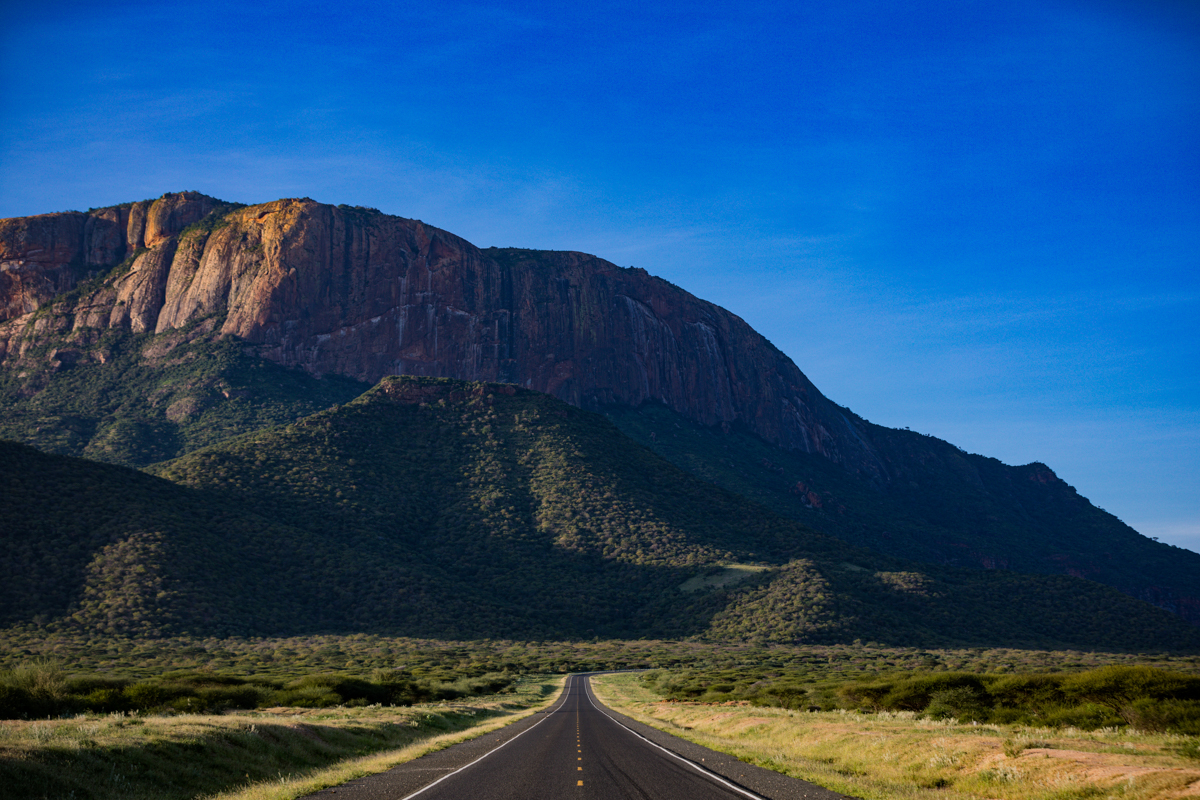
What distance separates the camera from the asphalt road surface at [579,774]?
47.4 feet

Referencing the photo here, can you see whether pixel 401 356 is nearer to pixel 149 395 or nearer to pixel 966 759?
pixel 149 395

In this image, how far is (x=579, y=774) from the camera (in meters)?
16.8

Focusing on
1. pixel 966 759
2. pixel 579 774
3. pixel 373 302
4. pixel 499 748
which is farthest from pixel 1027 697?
pixel 373 302

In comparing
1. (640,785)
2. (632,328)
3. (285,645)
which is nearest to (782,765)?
(640,785)

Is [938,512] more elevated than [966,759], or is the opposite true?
[938,512]

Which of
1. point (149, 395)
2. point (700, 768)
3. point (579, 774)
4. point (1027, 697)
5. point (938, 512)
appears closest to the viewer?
point (579, 774)

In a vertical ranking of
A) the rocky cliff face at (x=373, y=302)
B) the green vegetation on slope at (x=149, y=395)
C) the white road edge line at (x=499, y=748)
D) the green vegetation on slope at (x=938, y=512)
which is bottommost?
the white road edge line at (x=499, y=748)

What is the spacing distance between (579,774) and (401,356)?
139738mm

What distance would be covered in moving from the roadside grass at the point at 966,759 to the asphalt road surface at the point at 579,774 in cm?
150

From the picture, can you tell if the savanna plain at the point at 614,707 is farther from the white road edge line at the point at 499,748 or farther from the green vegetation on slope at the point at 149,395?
the green vegetation on slope at the point at 149,395

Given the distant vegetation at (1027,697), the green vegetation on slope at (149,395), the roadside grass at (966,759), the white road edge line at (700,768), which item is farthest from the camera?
the green vegetation on slope at (149,395)

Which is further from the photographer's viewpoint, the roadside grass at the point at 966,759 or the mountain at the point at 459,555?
the mountain at the point at 459,555

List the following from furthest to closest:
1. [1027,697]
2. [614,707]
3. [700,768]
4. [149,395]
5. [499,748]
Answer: [149,395] < [614,707] < [1027,697] < [499,748] < [700,768]

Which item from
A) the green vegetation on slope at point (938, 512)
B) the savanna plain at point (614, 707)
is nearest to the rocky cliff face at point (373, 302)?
the green vegetation on slope at point (938, 512)
